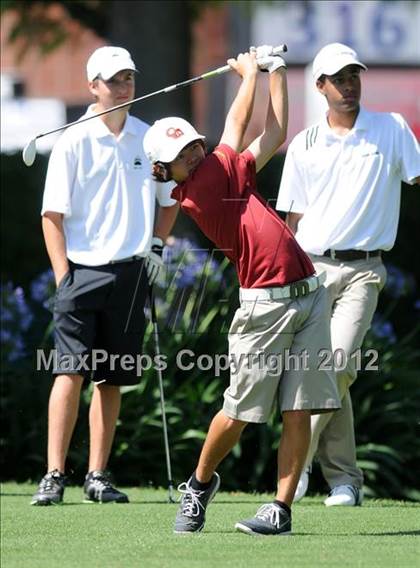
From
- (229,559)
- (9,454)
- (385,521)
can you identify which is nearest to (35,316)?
(9,454)

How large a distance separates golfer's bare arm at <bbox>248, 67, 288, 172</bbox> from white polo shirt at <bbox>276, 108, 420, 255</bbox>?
48.6 inches

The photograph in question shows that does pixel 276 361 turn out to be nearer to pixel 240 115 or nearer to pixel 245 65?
pixel 240 115

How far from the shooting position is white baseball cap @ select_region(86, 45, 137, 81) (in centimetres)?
830

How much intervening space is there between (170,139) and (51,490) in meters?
2.32

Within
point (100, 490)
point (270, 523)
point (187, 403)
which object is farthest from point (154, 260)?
point (270, 523)

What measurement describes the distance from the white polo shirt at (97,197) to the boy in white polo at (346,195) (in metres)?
0.79

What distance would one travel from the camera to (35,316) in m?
10.8

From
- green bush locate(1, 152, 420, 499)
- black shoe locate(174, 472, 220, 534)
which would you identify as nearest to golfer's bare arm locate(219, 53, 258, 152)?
black shoe locate(174, 472, 220, 534)

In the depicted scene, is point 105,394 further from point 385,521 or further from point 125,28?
point 125,28

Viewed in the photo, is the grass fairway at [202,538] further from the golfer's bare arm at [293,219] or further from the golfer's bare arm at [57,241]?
the golfer's bare arm at [293,219]

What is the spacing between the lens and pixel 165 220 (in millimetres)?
8688

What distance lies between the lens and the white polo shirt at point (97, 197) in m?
8.27

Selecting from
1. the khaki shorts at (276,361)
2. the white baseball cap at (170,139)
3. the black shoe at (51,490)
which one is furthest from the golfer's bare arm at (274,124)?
the black shoe at (51,490)

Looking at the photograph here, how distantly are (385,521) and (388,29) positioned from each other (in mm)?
15780
